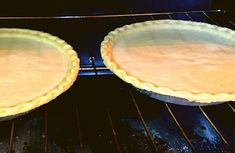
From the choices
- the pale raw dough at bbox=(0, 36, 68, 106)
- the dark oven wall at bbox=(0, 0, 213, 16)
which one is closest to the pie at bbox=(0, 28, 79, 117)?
the pale raw dough at bbox=(0, 36, 68, 106)

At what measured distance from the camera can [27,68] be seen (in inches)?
→ 49.1

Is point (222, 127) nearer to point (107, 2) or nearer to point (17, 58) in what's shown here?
point (107, 2)

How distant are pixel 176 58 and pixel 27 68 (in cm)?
57

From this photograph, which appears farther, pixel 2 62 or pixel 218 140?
pixel 218 140

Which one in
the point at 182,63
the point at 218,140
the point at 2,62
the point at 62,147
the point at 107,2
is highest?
the point at 107,2

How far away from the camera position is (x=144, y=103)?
5.58 ft

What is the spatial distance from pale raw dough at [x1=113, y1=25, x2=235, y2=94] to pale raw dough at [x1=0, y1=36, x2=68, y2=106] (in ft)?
0.79

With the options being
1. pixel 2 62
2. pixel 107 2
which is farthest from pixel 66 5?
pixel 2 62

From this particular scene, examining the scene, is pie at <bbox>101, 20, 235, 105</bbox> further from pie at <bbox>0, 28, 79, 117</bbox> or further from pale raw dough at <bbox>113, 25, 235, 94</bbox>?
pie at <bbox>0, 28, 79, 117</bbox>

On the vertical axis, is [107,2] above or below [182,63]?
above

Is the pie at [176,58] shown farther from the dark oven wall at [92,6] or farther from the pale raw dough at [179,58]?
the dark oven wall at [92,6]

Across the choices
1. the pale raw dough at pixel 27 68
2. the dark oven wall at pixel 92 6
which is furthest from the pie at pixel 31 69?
the dark oven wall at pixel 92 6

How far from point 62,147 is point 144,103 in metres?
0.47

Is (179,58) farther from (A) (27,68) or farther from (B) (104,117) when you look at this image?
(A) (27,68)
